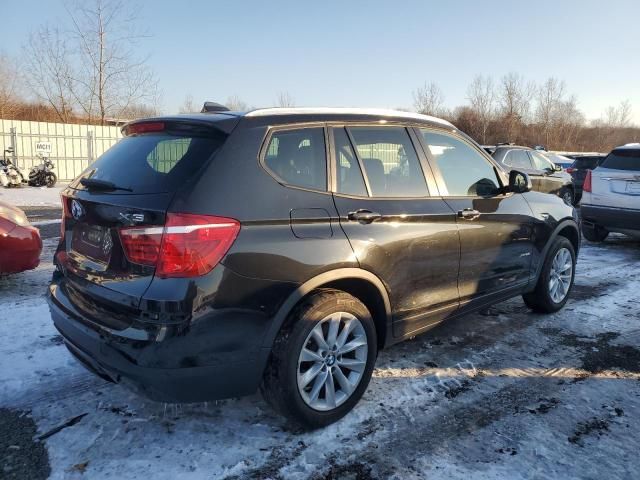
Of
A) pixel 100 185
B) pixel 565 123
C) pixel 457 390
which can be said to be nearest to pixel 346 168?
pixel 100 185

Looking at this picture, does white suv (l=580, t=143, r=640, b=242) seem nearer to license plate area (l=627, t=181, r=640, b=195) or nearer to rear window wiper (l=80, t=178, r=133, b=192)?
license plate area (l=627, t=181, r=640, b=195)

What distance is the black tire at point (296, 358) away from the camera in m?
2.69

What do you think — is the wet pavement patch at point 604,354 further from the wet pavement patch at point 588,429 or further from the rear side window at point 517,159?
the rear side window at point 517,159

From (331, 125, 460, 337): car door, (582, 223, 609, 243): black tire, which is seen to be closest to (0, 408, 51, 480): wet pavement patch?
(331, 125, 460, 337): car door

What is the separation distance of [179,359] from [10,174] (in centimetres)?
1766

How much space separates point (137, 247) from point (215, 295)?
0.45 m

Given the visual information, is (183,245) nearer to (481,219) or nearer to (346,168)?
(346,168)

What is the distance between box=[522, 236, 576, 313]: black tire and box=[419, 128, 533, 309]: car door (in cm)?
42

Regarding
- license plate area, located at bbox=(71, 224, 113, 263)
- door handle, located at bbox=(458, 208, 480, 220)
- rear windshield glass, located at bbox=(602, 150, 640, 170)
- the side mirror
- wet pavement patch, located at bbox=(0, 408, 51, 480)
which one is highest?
rear windshield glass, located at bbox=(602, 150, 640, 170)

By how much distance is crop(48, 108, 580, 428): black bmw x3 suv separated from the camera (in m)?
2.43

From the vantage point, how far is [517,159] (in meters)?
12.2

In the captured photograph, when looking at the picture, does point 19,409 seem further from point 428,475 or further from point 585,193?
point 585,193

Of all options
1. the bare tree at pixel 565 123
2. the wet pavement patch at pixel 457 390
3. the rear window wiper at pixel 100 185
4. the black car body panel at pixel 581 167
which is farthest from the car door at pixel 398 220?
the bare tree at pixel 565 123

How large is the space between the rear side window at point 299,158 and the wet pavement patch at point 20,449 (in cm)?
187
